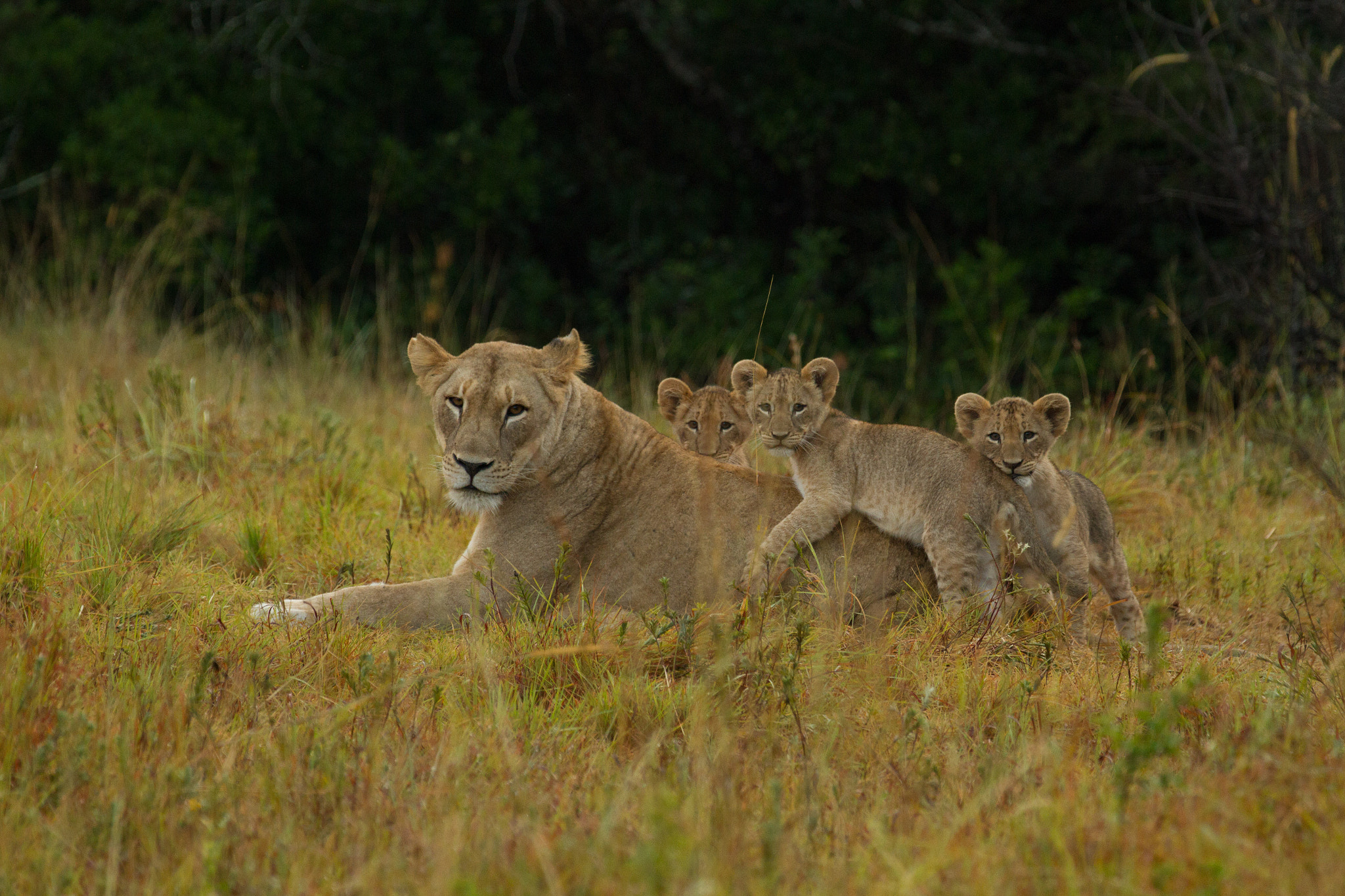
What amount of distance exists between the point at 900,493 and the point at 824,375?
1.98ft

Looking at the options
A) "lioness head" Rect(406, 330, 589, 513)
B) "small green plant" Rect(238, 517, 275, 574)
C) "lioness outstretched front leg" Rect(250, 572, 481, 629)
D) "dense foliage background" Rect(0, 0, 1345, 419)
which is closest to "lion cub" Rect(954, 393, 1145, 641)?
"lioness head" Rect(406, 330, 589, 513)

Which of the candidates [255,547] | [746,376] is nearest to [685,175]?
[746,376]

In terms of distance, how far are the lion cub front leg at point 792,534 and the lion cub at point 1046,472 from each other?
54cm

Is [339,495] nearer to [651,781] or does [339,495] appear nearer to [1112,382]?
[651,781]

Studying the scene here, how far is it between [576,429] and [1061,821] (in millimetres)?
2609

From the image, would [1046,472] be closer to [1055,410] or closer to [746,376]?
[1055,410]

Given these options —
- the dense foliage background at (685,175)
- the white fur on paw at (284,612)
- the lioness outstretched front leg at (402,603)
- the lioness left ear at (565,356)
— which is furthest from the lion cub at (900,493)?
the dense foliage background at (685,175)

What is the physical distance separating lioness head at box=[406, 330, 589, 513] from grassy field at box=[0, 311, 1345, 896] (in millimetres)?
618

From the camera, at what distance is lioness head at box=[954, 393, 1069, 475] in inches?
178

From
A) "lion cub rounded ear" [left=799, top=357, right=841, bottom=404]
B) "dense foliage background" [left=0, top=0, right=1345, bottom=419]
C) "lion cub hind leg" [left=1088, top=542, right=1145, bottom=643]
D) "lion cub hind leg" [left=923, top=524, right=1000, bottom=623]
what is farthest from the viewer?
"dense foliage background" [left=0, top=0, right=1345, bottom=419]

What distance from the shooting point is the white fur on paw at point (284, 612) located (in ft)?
14.1

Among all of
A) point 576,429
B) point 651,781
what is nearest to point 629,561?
point 576,429

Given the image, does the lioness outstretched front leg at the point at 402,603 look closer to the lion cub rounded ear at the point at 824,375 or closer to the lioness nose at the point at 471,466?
the lioness nose at the point at 471,466

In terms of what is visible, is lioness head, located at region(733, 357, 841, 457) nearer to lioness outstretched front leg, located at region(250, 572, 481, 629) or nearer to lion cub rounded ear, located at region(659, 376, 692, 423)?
lion cub rounded ear, located at region(659, 376, 692, 423)
